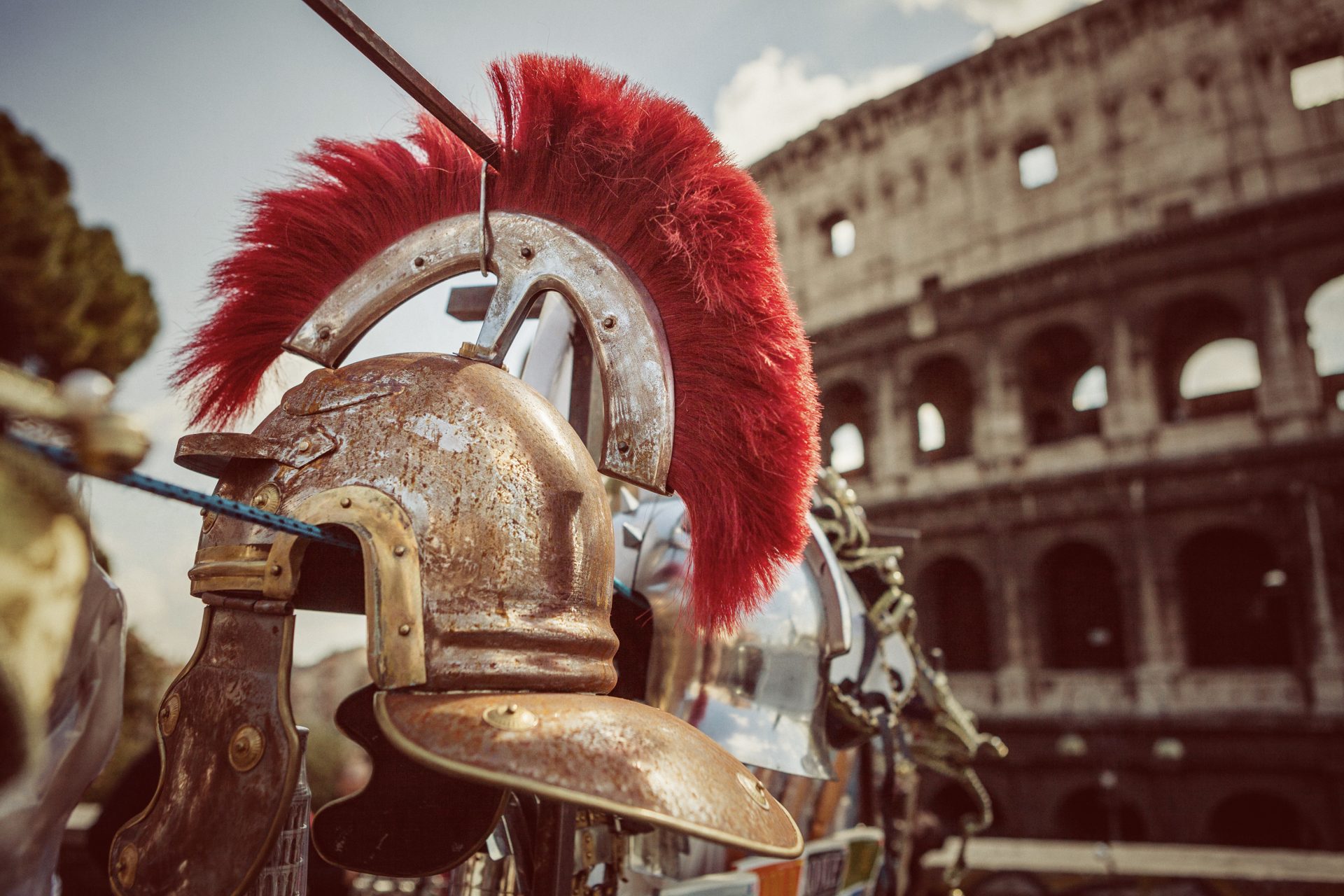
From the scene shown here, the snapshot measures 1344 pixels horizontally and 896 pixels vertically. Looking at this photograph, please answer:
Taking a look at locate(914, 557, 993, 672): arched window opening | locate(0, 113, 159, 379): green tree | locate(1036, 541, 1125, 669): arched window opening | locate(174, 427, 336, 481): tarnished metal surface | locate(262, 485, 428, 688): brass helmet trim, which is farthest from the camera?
locate(914, 557, 993, 672): arched window opening

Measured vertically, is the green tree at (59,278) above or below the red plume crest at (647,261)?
above

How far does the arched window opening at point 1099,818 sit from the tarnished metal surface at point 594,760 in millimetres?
15761

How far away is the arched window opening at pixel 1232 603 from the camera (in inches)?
573

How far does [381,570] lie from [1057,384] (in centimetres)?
2013

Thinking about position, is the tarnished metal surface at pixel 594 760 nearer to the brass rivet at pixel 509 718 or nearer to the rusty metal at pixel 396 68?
the brass rivet at pixel 509 718

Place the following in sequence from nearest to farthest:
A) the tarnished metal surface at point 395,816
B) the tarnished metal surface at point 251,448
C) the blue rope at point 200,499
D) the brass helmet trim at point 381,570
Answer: the blue rope at point 200,499, the brass helmet trim at point 381,570, the tarnished metal surface at point 251,448, the tarnished metal surface at point 395,816

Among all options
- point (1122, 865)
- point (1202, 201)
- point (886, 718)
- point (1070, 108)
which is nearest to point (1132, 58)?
point (1070, 108)

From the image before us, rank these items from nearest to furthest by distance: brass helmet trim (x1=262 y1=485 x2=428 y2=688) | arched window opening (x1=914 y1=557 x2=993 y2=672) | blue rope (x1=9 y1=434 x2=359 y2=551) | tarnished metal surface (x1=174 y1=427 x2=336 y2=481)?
blue rope (x1=9 y1=434 x2=359 y2=551), brass helmet trim (x1=262 y1=485 x2=428 y2=688), tarnished metal surface (x1=174 y1=427 x2=336 y2=481), arched window opening (x1=914 y1=557 x2=993 y2=672)

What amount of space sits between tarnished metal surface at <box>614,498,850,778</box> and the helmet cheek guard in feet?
2.34

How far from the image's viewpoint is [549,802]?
1.55m

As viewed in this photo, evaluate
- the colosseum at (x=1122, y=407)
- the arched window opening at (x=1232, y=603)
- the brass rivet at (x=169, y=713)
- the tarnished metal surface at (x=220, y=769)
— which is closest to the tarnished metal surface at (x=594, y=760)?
the tarnished metal surface at (x=220, y=769)

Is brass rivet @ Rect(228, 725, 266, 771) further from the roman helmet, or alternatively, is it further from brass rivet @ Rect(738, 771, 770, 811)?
brass rivet @ Rect(738, 771, 770, 811)

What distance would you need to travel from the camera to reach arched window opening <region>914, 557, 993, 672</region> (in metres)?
17.1

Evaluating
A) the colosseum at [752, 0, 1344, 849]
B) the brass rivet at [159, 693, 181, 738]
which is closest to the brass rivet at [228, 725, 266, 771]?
the brass rivet at [159, 693, 181, 738]
